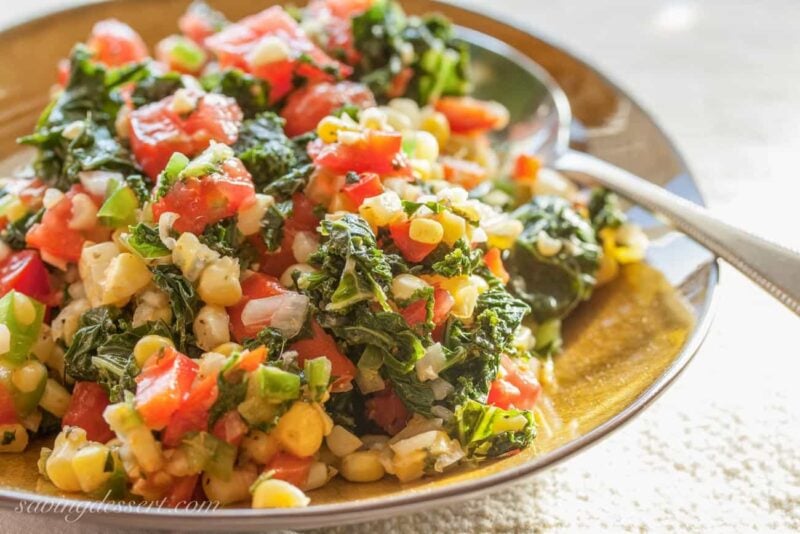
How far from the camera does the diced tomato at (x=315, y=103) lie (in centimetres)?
442

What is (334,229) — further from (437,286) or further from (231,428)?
(231,428)

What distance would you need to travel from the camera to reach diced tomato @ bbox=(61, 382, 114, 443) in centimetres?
344

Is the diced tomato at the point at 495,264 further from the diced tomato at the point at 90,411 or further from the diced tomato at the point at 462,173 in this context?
the diced tomato at the point at 90,411

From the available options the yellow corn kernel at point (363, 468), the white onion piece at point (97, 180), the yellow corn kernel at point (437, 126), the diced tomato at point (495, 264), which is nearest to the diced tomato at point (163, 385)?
the yellow corn kernel at point (363, 468)

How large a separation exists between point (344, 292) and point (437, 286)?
42 cm

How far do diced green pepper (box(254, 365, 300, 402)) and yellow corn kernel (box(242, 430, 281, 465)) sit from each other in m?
0.16

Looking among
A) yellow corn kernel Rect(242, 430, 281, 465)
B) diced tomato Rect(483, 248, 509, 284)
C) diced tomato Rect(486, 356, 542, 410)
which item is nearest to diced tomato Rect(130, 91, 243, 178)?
diced tomato Rect(483, 248, 509, 284)

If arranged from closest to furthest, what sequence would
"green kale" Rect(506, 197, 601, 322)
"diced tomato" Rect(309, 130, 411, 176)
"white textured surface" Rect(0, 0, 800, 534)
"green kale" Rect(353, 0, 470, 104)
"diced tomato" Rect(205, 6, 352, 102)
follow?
"white textured surface" Rect(0, 0, 800, 534)
"diced tomato" Rect(309, 130, 411, 176)
"green kale" Rect(506, 197, 601, 322)
"diced tomato" Rect(205, 6, 352, 102)
"green kale" Rect(353, 0, 470, 104)

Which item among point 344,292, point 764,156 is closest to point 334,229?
point 344,292

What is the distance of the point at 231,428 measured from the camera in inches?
123

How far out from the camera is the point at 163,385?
3.11m

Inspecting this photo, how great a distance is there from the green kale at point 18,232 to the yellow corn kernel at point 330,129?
4.24ft

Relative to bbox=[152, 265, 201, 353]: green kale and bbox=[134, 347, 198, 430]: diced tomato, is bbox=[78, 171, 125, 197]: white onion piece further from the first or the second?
bbox=[134, 347, 198, 430]: diced tomato

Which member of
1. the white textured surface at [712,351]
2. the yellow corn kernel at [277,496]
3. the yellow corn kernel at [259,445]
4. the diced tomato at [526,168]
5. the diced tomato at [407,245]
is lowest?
the white textured surface at [712,351]
